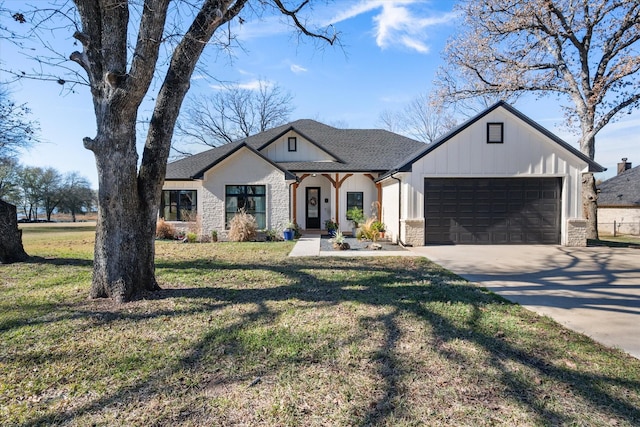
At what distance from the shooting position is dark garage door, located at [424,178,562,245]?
12.5 meters

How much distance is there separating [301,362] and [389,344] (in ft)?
3.44

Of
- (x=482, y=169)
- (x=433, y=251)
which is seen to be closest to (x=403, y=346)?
(x=433, y=251)

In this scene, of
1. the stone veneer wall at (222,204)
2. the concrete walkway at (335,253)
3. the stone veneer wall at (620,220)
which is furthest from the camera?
the stone veneer wall at (620,220)

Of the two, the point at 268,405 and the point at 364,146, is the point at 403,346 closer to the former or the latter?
the point at 268,405

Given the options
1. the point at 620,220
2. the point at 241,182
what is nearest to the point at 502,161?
the point at 241,182

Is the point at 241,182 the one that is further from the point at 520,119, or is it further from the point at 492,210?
the point at 520,119

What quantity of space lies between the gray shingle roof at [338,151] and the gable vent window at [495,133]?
481cm

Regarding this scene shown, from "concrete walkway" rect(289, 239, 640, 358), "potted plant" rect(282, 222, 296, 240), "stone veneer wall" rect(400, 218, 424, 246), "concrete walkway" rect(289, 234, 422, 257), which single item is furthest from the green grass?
"potted plant" rect(282, 222, 296, 240)

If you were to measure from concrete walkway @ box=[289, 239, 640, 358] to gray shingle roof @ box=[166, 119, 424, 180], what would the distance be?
217 inches

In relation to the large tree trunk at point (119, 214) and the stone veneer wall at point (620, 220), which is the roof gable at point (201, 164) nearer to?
the large tree trunk at point (119, 214)

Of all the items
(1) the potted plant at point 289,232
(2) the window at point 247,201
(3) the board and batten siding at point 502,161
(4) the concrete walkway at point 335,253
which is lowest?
(4) the concrete walkway at point 335,253

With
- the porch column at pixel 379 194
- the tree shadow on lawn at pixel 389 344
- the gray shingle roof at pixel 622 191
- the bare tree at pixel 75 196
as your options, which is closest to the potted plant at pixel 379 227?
the porch column at pixel 379 194

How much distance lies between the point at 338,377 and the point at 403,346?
99 centimetres

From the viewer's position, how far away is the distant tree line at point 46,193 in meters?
45.0
